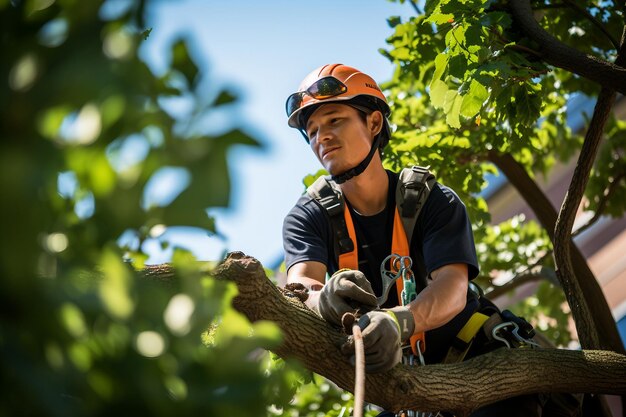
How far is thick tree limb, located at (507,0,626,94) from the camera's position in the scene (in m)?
4.31

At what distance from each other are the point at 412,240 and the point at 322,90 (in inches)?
34.7

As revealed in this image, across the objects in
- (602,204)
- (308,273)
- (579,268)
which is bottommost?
(579,268)

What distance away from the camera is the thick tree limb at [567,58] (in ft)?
14.1

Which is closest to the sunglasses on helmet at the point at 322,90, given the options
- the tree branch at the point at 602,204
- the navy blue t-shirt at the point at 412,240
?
the navy blue t-shirt at the point at 412,240

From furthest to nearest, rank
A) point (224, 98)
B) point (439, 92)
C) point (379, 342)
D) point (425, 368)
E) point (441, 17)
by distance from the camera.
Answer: point (439, 92)
point (441, 17)
point (425, 368)
point (379, 342)
point (224, 98)

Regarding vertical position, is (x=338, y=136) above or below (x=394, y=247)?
above

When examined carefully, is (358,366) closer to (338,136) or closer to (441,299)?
(441,299)

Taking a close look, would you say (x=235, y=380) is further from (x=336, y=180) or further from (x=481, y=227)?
(x=481, y=227)

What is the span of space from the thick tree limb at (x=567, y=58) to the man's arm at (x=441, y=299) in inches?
48.8

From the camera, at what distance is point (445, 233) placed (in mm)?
3848

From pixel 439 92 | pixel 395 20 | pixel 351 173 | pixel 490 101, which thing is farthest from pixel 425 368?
pixel 395 20

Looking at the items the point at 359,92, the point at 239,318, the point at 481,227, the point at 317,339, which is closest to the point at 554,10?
the point at 481,227

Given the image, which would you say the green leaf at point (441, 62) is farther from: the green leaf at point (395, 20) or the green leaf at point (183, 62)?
the green leaf at point (183, 62)

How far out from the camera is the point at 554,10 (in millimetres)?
6336
